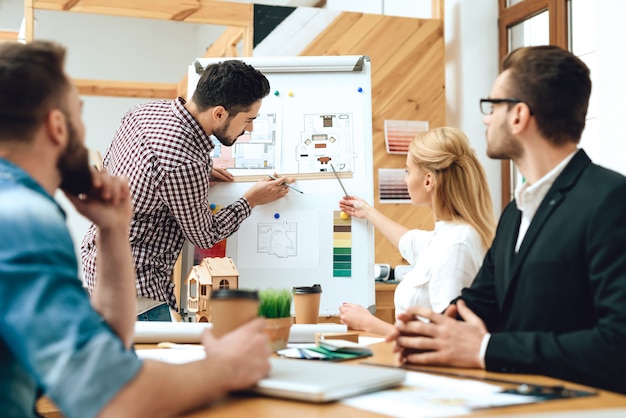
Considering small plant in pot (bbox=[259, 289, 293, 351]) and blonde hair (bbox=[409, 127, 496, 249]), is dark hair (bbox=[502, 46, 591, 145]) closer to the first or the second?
small plant in pot (bbox=[259, 289, 293, 351])

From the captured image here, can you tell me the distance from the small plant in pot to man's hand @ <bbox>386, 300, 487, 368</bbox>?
0.80 ft

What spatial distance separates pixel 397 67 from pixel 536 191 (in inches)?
114

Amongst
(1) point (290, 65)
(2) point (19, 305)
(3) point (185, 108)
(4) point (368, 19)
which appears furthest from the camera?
(4) point (368, 19)

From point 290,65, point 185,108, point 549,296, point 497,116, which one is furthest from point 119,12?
point 549,296

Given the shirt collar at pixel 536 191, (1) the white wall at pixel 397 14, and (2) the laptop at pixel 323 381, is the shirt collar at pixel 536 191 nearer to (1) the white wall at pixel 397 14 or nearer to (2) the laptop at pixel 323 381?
(2) the laptop at pixel 323 381

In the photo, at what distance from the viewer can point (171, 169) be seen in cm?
256

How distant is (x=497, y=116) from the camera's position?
1.63m

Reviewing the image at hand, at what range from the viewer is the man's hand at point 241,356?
40.1 inches

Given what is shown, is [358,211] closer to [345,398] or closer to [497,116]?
[497,116]

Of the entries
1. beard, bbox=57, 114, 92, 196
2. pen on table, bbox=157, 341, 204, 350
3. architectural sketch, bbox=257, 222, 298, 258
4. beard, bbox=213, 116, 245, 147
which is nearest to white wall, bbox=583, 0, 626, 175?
architectural sketch, bbox=257, 222, 298, 258

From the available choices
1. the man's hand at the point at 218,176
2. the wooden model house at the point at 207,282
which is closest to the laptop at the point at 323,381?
the wooden model house at the point at 207,282

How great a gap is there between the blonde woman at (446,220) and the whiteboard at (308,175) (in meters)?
0.56

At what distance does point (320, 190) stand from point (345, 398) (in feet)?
6.90

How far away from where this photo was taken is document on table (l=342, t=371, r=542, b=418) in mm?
968
